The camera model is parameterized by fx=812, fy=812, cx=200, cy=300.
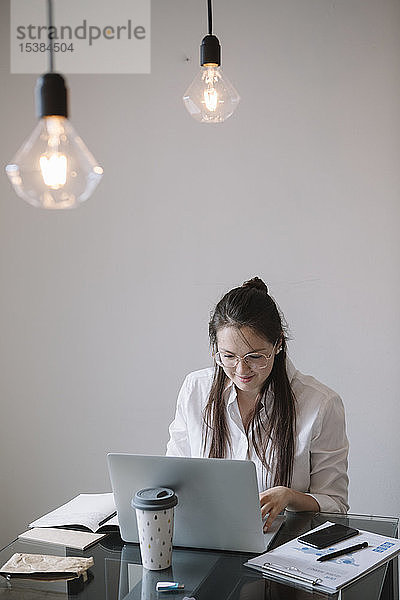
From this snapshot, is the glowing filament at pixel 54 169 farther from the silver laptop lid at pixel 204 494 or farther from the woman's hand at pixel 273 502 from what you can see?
the woman's hand at pixel 273 502

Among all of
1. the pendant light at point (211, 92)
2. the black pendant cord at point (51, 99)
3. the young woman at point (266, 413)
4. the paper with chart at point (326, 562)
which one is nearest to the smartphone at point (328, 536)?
the paper with chart at point (326, 562)

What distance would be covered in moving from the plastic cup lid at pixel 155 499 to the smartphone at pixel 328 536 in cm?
32

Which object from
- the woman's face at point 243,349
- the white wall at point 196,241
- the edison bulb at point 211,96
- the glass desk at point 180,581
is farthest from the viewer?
the white wall at point 196,241

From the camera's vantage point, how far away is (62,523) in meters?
1.99

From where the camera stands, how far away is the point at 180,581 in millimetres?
1646

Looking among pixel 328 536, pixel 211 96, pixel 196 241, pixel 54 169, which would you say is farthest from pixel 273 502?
pixel 196 241

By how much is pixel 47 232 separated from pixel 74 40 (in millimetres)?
731

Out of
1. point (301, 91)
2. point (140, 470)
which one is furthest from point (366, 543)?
point (301, 91)

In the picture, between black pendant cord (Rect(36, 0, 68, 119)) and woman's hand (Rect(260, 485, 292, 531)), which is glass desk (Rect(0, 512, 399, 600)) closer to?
woman's hand (Rect(260, 485, 292, 531))

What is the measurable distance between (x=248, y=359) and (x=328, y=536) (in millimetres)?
548

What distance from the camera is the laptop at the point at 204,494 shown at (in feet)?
5.78

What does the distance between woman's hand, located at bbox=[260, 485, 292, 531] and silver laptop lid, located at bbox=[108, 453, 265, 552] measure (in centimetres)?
16

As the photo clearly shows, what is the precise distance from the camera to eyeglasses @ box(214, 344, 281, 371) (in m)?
2.19

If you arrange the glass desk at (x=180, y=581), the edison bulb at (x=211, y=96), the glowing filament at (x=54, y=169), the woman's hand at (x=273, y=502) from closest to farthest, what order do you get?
the glowing filament at (x=54, y=169), the glass desk at (x=180, y=581), the edison bulb at (x=211, y=96), the woman's hand at (x=273, y=502)
